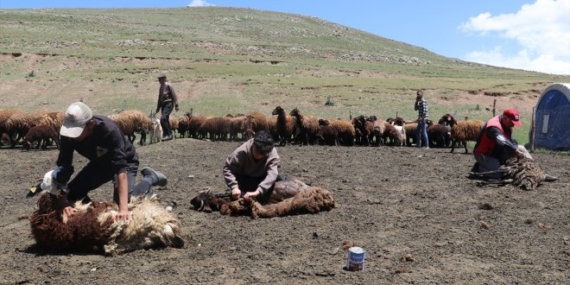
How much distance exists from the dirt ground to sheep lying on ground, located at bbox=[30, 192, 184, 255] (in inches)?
5.6

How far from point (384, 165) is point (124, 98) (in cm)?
2706

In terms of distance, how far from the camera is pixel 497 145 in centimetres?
1061

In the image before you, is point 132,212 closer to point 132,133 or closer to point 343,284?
point 343,284

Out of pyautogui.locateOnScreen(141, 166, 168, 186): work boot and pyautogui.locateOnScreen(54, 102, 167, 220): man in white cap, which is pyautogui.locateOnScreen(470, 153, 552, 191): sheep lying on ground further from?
pyautogui.locateOnScreen(54, 102, 167, 220): man in white cap

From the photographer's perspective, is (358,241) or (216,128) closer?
(358,241)

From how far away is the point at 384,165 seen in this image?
13.7m

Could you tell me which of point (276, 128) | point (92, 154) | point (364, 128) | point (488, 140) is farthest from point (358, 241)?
point (364, 128)

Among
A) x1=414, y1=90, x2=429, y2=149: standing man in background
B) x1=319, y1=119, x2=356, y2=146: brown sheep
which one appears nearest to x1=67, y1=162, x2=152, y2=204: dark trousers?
x1=414, y1=90, x2=429, y2=149: standing man in background

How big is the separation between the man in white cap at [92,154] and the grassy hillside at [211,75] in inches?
990

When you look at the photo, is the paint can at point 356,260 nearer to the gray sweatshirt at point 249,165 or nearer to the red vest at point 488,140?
the gray sweatshirt at point 249,165

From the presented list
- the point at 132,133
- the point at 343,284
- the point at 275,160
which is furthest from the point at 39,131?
the point at 343,284

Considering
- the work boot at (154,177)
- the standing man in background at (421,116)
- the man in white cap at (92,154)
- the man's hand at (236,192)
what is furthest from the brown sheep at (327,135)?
the man in white cap at (92,154)

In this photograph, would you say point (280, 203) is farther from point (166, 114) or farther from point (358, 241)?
point (166, 114)

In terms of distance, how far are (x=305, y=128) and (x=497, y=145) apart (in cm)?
990
